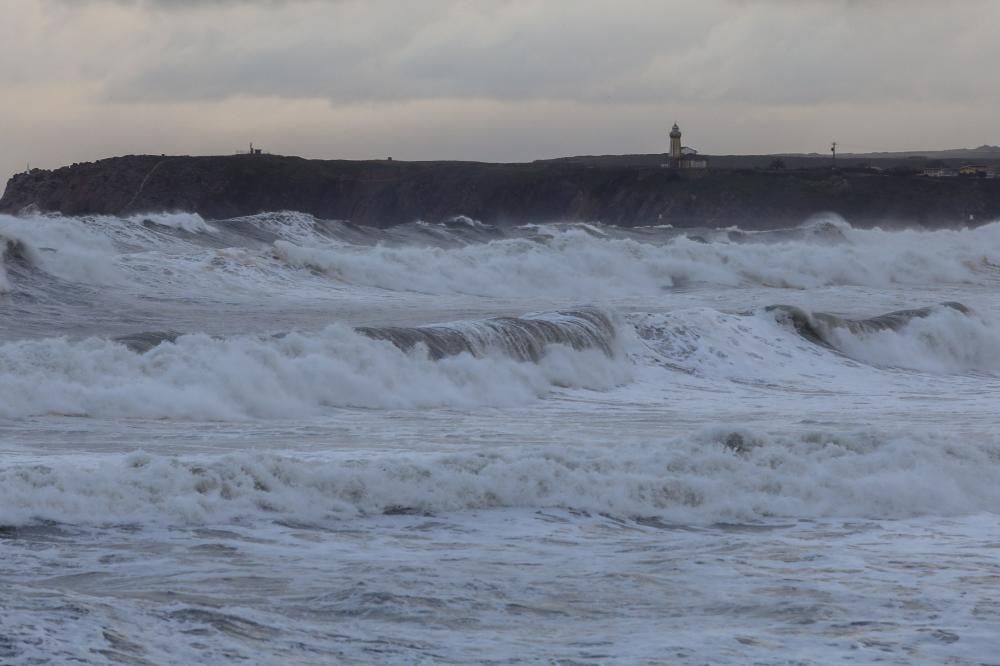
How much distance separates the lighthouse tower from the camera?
9019cm

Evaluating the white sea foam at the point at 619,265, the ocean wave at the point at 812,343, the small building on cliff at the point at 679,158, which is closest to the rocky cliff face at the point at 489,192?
the small building on cliff at the point at 679,158

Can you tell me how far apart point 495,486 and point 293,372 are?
610 cm

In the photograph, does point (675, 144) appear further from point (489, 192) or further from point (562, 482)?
point (562, 482)

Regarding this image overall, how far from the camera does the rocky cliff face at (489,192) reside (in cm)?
7962

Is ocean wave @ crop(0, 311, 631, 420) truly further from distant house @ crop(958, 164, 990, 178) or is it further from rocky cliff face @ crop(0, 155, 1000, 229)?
distant house @ crop(958, 164, 990, 178)

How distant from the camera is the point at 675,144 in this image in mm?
92125

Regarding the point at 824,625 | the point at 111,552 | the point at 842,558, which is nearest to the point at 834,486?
the point at 842,558

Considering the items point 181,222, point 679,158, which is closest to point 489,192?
point 679,158

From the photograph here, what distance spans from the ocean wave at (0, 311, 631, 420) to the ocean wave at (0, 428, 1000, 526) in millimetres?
3411

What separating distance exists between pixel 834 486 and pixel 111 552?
6.07m

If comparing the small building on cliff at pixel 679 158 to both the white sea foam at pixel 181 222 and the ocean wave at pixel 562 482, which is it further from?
the ocean wave at pixel 562 482

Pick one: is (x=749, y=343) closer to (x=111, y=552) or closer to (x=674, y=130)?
(x=111, y=552)

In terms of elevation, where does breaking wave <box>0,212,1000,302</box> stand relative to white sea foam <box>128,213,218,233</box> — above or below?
below

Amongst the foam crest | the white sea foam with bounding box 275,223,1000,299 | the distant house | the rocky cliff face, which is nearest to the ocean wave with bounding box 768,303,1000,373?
the white sea foam with bounding box 275,223,1000,299
